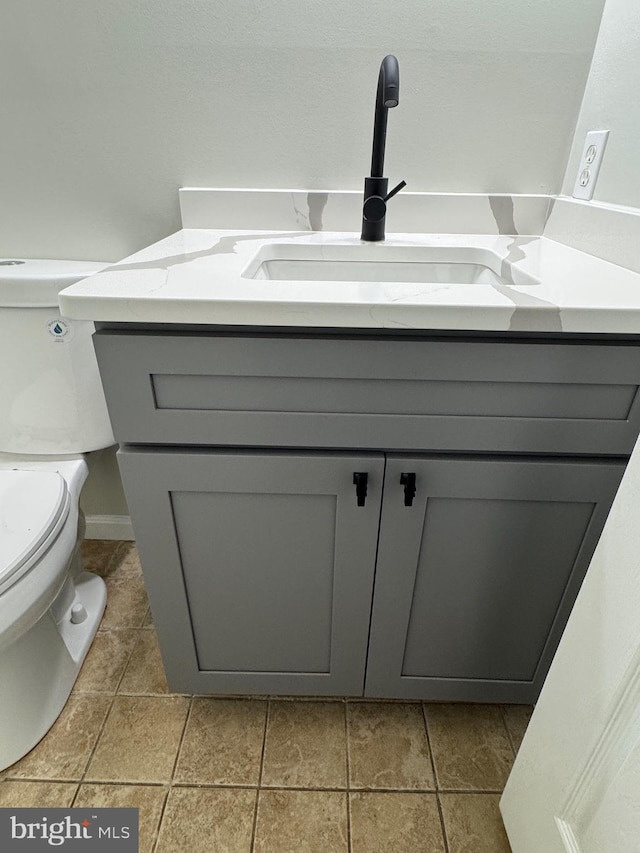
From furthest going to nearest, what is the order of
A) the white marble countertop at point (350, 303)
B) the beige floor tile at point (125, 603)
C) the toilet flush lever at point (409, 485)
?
the beige floor tile at point (125, 603)
the toilet flush lever at point (409, 485)
the white marble countertop at point (350, 303)

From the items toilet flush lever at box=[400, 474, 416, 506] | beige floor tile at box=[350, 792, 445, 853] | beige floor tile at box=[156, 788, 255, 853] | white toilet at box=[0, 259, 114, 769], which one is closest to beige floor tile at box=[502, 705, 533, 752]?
beige floor tile at box=[350, 792, 445, 853]

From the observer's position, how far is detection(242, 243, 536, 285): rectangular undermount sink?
98 centimetres

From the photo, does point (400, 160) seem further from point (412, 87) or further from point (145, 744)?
point (145, 744)

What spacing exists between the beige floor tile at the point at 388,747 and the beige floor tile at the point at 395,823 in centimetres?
2

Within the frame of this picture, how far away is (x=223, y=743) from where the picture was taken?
0.98 metres

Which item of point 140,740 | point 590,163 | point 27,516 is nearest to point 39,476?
point 27,516

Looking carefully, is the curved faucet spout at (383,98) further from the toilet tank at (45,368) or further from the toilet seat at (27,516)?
the toilet seat at (27,516)

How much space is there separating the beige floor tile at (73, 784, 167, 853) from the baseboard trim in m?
0.66

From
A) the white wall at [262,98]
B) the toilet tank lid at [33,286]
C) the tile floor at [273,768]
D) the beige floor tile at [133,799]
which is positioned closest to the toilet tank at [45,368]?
the toilet tank lid at [33,286]

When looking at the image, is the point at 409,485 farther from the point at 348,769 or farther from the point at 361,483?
the point at 348,769

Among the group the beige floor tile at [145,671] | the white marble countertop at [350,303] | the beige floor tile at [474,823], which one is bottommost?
the beige floor tile at [145,671]

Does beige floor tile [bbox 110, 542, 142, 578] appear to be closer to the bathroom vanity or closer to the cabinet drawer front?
the bathroom vanity

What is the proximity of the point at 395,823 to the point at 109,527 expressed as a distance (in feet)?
3.40

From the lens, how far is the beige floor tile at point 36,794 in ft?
2.88
